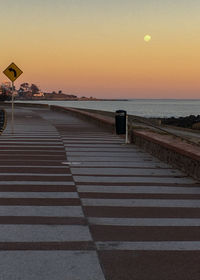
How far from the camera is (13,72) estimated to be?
2089 centimetres

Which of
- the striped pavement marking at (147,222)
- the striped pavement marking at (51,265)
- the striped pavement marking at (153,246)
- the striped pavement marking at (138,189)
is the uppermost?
the striped pavement marking at (51,265)

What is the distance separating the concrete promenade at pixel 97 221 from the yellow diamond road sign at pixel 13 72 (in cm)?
856

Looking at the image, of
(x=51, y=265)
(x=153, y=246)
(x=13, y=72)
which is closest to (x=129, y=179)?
(x=153, y=246)

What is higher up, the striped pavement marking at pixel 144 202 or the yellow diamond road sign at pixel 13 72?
the yellow diamond road sign at pixel 13 72

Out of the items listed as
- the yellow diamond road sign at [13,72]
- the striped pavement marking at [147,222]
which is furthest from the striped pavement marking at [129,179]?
the yellow diamond road sign at [13,72]

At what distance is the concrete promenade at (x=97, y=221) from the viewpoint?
5.03 m

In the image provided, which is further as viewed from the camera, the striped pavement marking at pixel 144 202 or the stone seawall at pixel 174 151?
the stone seawall at pixel 174 151

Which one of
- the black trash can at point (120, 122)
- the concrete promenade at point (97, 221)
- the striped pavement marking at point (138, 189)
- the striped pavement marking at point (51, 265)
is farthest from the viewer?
the black trash can at point (120, 122)

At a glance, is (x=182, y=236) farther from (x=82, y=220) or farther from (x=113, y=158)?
(x=113, y=158)

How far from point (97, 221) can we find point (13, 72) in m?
15.0

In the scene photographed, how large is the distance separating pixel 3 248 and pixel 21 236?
0.51 m

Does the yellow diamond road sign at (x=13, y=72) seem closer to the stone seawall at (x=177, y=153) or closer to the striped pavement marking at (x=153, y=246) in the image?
the stone seawall at (x=177, y=153)

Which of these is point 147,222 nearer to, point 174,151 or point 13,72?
point 174,151

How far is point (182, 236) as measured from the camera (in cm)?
623
